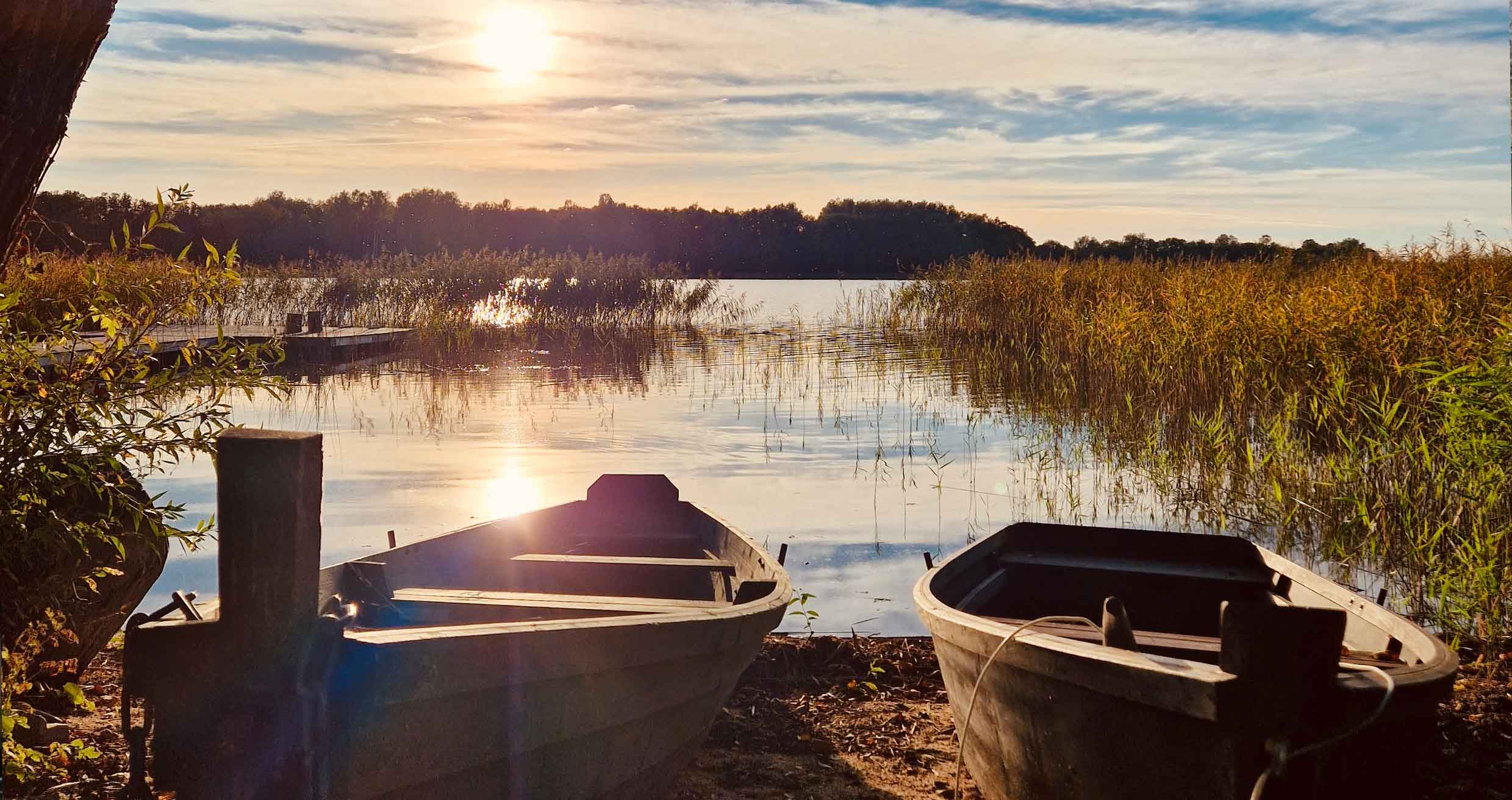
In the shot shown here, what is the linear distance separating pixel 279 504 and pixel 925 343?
17.7m

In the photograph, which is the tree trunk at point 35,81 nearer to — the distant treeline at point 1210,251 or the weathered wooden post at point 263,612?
the weathered wooden post at point 263,612

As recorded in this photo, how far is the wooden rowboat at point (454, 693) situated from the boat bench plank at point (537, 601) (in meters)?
0.01

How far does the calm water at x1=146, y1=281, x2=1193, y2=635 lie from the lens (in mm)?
7664

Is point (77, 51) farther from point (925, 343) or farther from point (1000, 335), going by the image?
point (925, 343)

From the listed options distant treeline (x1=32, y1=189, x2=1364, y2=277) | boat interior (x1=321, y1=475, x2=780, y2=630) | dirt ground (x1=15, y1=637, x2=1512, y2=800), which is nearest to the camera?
boat interior (x1=321, y1=475, x2=780, y2=630)

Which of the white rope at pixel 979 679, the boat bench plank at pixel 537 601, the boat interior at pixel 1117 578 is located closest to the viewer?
the white rope at pixel 979 679

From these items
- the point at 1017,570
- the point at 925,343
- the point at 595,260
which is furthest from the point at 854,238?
the point at 1017,570

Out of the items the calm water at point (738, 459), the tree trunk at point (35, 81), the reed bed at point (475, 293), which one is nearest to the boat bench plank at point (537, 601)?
the calm water at point (738, 459)

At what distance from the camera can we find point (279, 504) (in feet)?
8.99

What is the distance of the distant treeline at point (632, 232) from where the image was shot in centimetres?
4653

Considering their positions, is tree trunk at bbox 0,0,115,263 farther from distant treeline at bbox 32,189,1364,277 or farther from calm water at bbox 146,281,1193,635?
distant treeline at bbox 32,189,1364,277

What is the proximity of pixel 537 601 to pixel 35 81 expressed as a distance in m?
2.13

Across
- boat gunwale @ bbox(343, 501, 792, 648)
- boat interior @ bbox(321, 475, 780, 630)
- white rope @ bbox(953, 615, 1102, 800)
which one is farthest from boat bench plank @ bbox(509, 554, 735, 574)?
white rope @ bbox(953, 615, 1102, 800)

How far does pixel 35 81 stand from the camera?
122 inches
